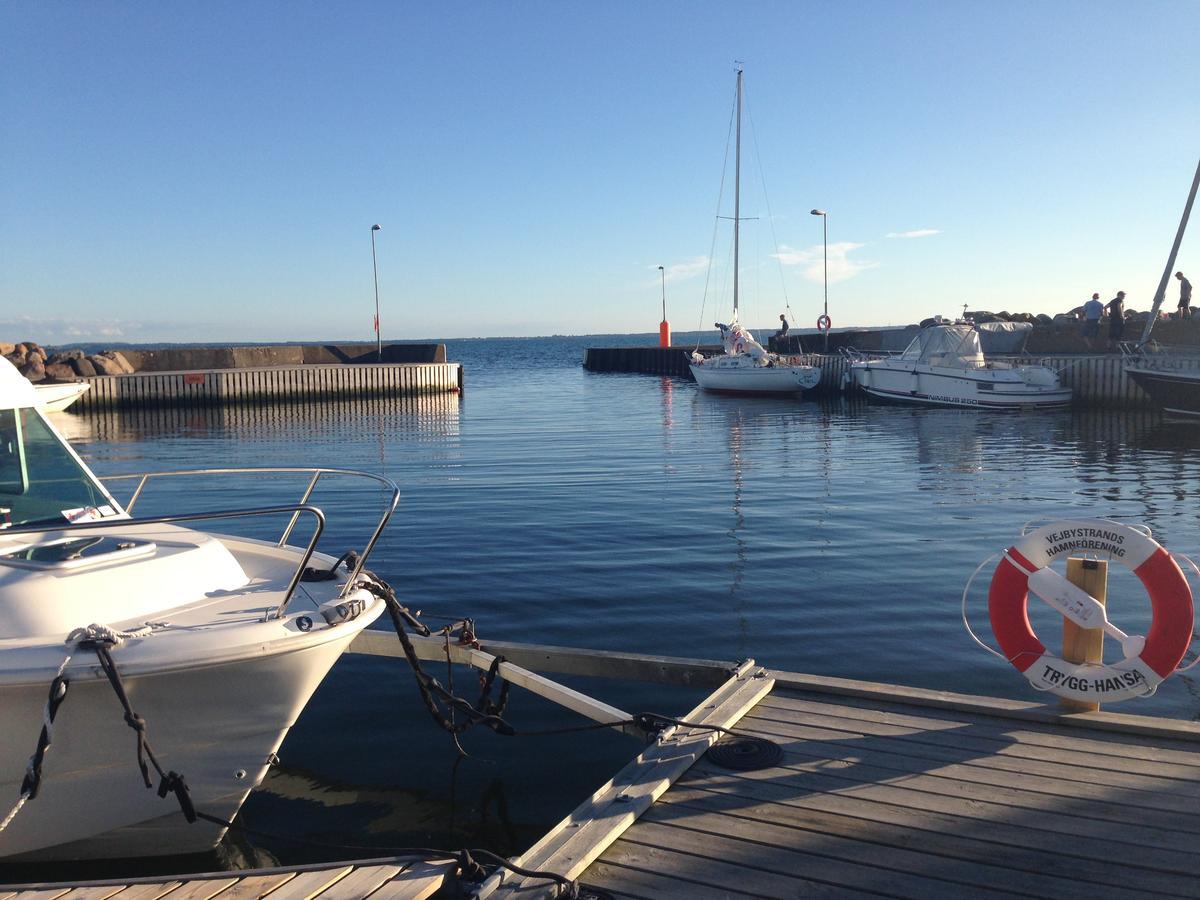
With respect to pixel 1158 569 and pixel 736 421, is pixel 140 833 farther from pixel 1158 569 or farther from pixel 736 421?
pixel 736 421

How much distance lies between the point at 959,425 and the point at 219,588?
85.5 feet

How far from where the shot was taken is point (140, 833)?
4977mm

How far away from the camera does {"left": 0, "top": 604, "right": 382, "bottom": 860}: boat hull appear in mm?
4422

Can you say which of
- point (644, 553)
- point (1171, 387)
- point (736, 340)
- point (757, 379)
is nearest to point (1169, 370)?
point (1171, 387)

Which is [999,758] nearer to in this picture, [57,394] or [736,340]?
[57,394]

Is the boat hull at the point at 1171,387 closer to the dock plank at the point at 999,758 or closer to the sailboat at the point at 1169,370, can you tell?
the sailboat at the point at 1169,370

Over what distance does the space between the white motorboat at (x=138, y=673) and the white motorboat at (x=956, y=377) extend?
3037 centimetres

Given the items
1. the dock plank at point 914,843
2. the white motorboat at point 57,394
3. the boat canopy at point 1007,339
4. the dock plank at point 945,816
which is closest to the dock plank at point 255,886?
→ the dock plank at point 914,843

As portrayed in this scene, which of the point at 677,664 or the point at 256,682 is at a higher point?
the point at 256,682

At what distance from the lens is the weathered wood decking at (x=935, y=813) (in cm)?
390

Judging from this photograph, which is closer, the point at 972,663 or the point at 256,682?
the point at 256,682

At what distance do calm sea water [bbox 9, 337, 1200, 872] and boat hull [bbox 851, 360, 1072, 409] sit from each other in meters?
2.76

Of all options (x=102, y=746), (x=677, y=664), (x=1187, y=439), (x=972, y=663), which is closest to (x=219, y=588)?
(x=102, y=746)

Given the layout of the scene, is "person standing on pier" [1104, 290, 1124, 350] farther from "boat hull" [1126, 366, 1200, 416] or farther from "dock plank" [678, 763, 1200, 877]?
"dock plank" [678, 763, 1200, 877]
